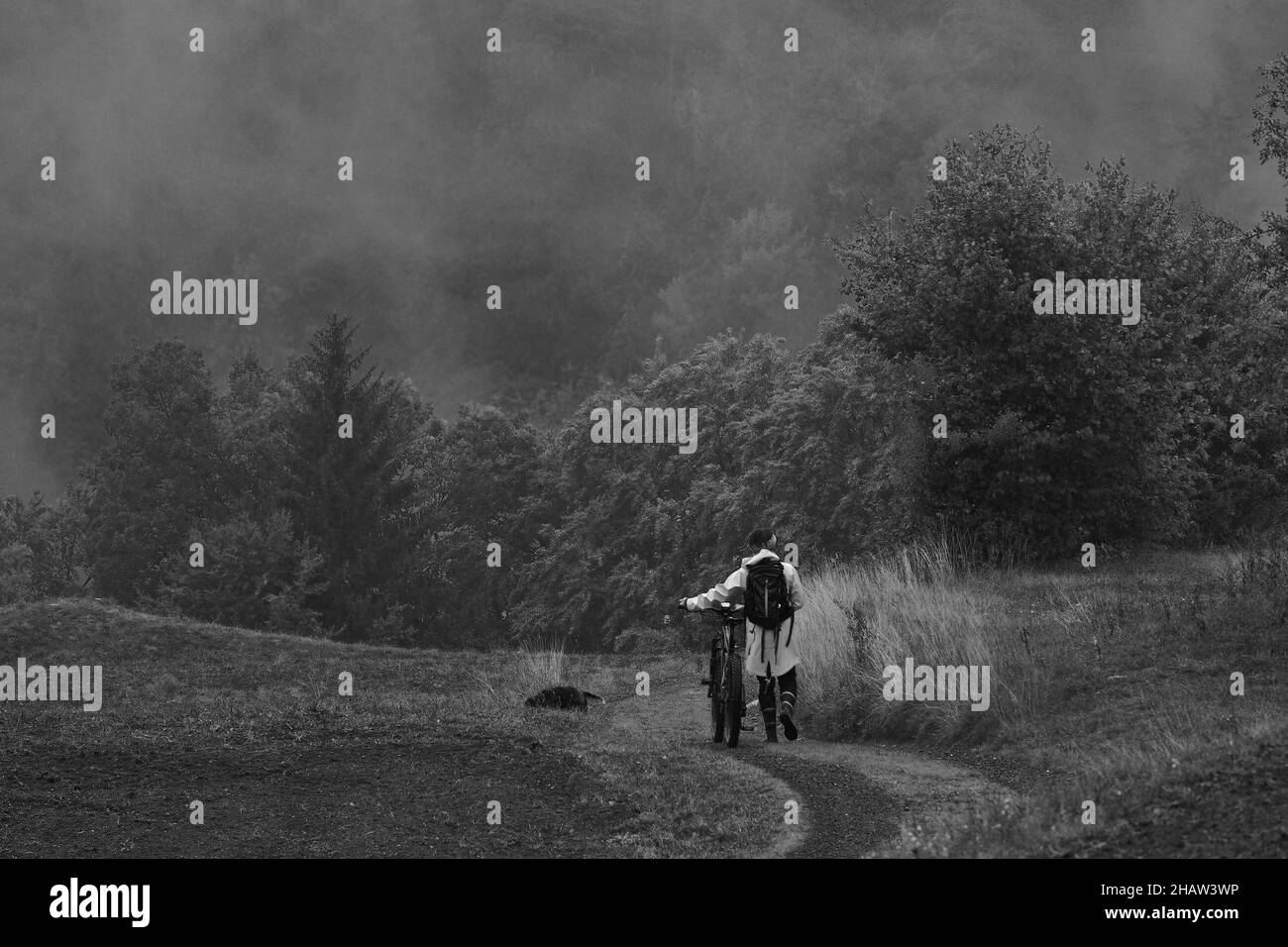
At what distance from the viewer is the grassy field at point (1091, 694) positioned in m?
9.16

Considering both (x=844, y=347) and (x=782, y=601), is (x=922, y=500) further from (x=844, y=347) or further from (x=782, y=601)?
(x=844, y=347)

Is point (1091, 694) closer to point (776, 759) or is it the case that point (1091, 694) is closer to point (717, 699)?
point (776, 759)

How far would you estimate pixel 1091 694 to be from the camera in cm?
1531

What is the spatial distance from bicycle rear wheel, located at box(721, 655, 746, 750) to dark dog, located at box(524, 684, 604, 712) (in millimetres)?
4544

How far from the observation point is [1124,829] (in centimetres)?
893

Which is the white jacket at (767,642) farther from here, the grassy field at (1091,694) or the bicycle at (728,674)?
the grassy field at (1091,694)

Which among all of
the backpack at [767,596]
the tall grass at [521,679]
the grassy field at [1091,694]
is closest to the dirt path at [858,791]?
the grassy field at [1091,694]

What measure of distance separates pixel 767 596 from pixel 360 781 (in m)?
4.26

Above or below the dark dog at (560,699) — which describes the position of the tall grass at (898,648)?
above

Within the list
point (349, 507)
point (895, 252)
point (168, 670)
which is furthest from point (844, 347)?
point (168, 670)

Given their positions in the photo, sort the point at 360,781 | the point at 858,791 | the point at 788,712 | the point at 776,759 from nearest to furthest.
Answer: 1. the point at 858,791
2. the point at 360,781
3. the point at 776,759
4. the point at 788,712

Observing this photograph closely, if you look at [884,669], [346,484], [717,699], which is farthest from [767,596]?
[346,484]

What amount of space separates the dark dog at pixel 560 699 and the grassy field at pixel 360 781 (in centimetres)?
32
